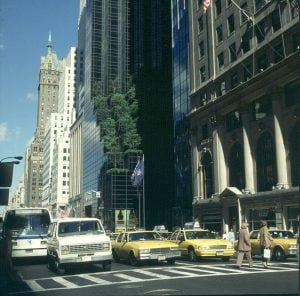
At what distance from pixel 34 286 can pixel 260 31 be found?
3071 cm

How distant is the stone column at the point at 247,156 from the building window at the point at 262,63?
12.6 ft

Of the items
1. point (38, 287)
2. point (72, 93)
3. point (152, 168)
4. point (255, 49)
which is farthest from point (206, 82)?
point (72, 93)

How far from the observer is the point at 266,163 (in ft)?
124

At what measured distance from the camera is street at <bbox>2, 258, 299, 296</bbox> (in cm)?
1134

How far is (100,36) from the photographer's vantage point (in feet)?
302

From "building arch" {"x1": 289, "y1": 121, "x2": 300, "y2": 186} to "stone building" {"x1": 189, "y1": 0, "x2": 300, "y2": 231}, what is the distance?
7 centimetres

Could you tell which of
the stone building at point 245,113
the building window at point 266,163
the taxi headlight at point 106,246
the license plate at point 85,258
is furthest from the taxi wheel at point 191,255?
the building window at point 266,163

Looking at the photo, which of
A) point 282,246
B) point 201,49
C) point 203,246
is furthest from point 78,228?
point 201,49

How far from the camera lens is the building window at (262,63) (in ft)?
125

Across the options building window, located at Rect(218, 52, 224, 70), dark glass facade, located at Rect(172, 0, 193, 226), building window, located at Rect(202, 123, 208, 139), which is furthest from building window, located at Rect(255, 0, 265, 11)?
dark glass facade, located at Rect(172, 0, 193, 226)

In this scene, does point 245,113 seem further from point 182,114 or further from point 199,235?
point 182,114

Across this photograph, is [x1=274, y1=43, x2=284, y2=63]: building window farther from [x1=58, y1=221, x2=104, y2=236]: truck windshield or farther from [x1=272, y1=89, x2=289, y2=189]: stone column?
[x1=58, y1=221, x2=104, y2=236]: truck windshield

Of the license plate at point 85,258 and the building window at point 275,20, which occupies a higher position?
the building window at point 275,20

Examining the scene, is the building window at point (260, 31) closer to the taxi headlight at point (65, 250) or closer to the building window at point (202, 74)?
the building window at point (202, 74)
